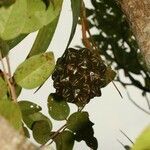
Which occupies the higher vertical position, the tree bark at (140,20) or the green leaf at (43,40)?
the tree bark at (140,20)

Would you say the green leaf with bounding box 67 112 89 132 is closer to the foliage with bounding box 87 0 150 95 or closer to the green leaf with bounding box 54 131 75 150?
the green leaf with bounding box 54 131 75 150

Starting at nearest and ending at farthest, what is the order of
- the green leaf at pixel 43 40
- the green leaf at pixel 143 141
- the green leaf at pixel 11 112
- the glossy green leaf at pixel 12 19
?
the green leaf at pixel 143 141, the green leaf at pixel 11 112, the glossy green leaf at pixel 12 19, the green leaf at pixel 43 40

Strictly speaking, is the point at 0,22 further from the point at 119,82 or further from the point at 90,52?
the point at 119,82

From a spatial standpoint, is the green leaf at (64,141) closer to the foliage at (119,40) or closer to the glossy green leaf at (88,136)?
the glossy green leaf at (88,136)

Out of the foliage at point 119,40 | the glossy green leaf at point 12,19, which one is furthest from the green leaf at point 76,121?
the foliage at point 119,40

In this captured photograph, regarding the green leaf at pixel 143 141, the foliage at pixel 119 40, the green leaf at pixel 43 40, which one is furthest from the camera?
the foliage at pixel 119 40

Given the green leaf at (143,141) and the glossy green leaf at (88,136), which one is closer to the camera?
the green leaf at (143,141)

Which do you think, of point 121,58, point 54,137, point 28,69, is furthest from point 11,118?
point 121,58
